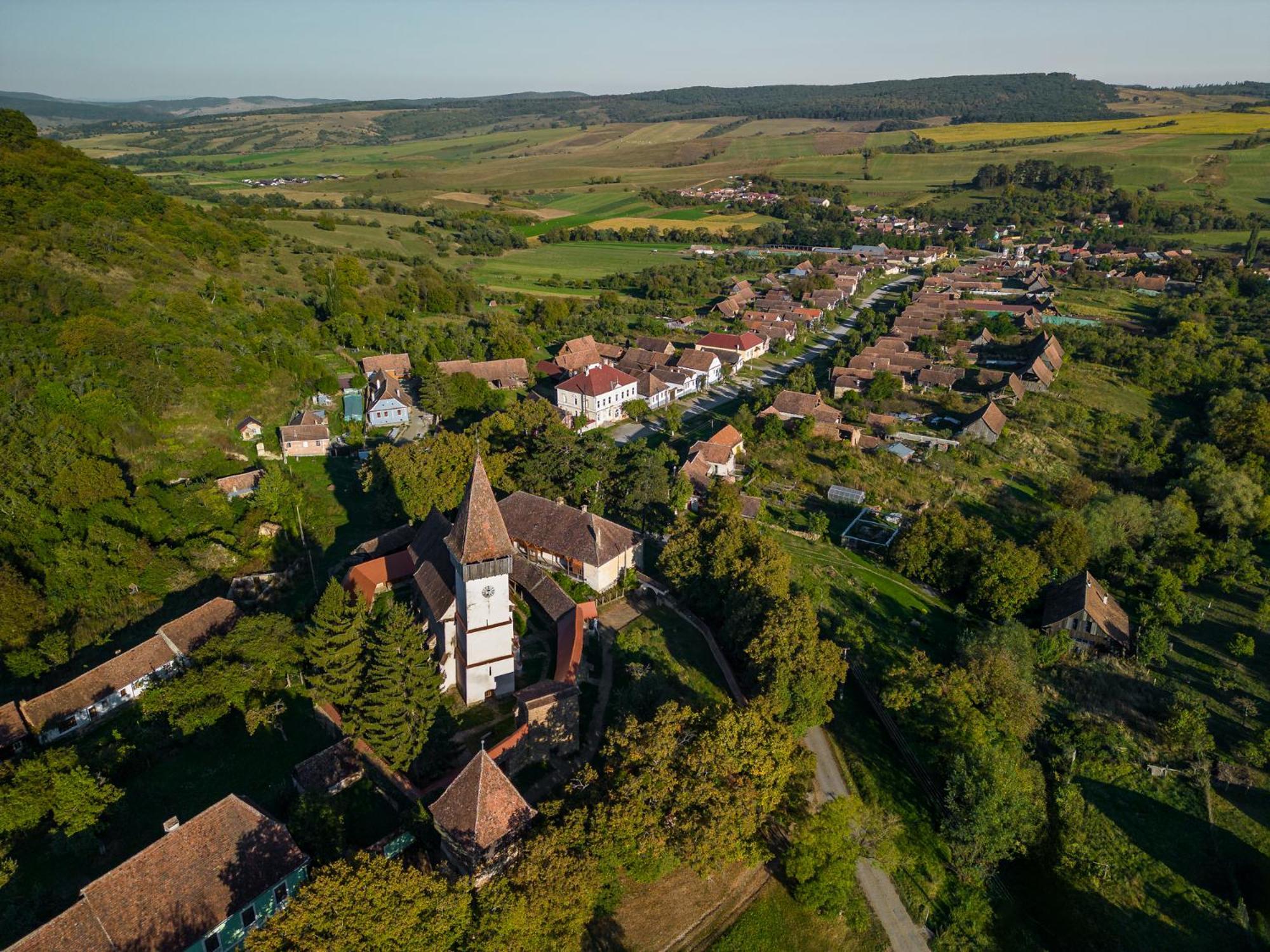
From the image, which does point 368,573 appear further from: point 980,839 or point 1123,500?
point 1123,500

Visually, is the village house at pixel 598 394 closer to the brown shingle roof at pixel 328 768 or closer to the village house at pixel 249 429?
the village house at pixel 249 429

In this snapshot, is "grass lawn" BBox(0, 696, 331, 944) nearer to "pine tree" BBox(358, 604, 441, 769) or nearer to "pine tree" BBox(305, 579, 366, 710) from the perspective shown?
"pine tree" BBox(305, 579, 366, 710)

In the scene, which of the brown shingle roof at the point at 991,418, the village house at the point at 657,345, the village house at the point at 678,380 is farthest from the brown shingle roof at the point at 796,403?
the village house at the point at 657,345

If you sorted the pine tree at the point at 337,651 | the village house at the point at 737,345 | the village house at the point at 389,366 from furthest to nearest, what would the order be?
the village house at the point at 737,345 → the village house at the point at 389,366 → the pine tree at the point at 337,651

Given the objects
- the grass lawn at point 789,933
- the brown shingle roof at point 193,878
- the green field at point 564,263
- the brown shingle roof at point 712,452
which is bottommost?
the grass lawn at point 789,933

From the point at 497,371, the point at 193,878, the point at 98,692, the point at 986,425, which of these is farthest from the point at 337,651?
the point at 986,425

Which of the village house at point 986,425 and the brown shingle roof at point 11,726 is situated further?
the village house at point 986,425

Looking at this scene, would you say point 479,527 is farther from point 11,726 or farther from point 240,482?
point 240,482

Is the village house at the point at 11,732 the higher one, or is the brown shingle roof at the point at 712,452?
the brown shingle roof at the point at 712,452
